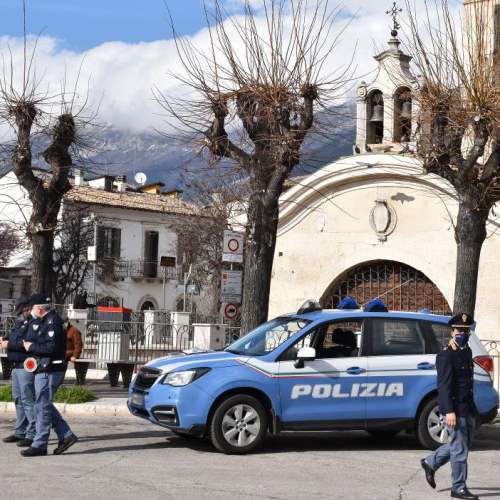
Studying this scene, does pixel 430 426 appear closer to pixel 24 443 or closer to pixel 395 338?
pixel 395 338

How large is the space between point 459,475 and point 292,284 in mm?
17744

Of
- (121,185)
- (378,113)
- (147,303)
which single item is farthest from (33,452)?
(121,185)

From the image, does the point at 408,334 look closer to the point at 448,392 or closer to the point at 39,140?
the point at 448,392

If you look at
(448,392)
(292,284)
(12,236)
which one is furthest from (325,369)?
(12,236)

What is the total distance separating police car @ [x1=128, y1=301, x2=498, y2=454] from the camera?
1113 centimetres

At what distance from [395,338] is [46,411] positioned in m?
4.38

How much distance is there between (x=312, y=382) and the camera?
11508 mm

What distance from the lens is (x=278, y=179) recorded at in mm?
16719

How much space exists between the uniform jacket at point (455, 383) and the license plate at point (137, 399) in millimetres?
4113

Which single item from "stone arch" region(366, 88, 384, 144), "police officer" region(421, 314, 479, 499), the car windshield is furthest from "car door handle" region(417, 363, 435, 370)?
"stone arch" region(366, 88, 384, 144)

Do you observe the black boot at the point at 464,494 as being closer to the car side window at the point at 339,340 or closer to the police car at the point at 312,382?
the police car at the point at 312,382

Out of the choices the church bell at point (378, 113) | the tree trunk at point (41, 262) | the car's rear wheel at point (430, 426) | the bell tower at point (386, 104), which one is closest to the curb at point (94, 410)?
the tree trunk at point (41, 262)

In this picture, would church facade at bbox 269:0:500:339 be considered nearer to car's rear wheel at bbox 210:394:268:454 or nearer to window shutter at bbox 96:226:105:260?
car's rear wheel at bbox 210:394:268:454

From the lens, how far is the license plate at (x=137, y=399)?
11.6 meters
